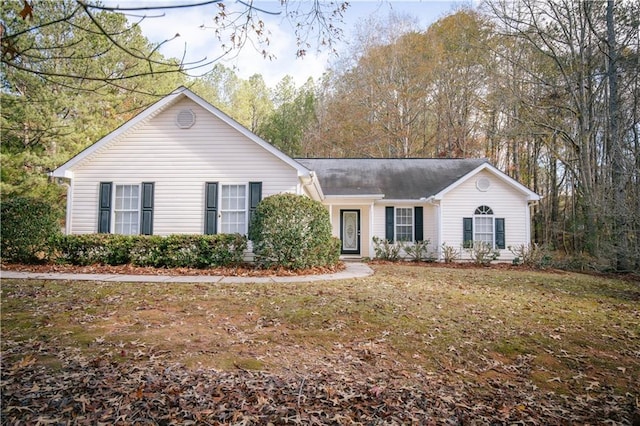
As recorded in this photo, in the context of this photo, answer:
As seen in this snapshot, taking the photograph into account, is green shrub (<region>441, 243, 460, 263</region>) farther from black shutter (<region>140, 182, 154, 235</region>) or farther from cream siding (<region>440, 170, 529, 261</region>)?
black shutter (<region>140, 182, 154, 235</region>)

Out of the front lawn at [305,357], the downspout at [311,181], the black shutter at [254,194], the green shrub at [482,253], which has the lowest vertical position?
the front lawn at [305,357]

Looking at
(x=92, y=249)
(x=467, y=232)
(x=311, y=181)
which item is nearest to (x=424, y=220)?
(x=467, y=232)

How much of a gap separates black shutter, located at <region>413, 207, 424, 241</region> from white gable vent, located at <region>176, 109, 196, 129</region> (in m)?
10.3

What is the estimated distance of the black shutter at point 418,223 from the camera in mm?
16141

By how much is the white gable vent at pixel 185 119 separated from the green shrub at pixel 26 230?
449cm

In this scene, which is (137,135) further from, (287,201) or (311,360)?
(311,360)

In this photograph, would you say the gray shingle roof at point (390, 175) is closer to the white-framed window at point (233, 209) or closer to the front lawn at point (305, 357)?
the white-framed window at point (233, 209)

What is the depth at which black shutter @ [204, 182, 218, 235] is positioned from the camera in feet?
36.6

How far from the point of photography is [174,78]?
25.2 meters

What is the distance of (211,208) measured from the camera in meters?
11.2

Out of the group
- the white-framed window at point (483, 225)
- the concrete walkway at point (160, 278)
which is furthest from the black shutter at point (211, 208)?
the white-framed window at point (483, 225)

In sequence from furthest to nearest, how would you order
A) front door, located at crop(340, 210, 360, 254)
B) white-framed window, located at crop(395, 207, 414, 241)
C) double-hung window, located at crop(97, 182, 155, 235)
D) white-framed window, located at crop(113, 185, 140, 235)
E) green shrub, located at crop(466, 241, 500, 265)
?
front door, located at crop(340, 210, 360, 254) < white-framed window, located at crop(395, 207, 414, 241) < green shrub, located at crop(466, 241, 500, 265) < white-framed window, located at crop(113, 185, 140, 235) < double-hung window, located at crop(97, 182, 155, 235)

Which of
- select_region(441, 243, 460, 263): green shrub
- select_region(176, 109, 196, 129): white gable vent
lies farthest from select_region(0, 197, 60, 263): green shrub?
select_region(441, 243, 460, 263): green shrub

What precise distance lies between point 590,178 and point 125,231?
18218 mm
